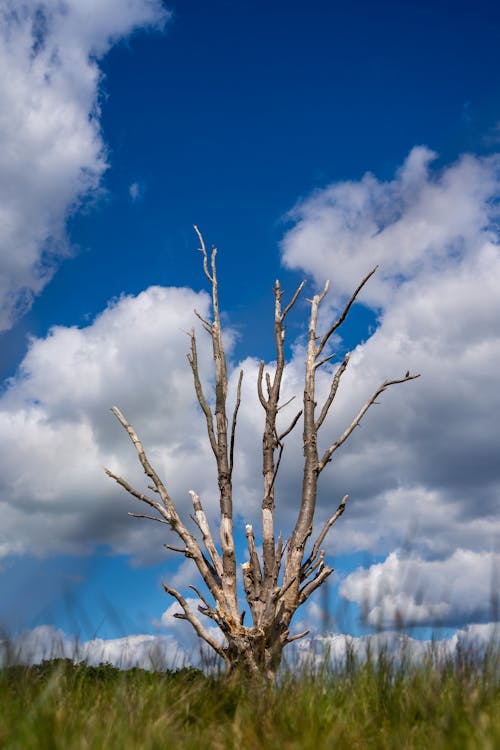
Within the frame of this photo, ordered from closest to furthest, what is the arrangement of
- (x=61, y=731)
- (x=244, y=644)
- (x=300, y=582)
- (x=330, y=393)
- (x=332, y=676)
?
(x=61, y=731), (x=332, y=676), (x=244, y=644), (x=300, y=582), (x=330, y=393)

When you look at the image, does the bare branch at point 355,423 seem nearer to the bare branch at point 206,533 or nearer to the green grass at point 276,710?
the bare branch at point 206,533

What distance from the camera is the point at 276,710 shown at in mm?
4680

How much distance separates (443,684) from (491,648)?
1.53ft

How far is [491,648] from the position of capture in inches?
205

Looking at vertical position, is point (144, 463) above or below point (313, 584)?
above

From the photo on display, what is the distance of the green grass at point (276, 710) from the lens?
3.95 m

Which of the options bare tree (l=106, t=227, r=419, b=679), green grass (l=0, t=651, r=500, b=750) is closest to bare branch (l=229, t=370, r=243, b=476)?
bare tree (l=106, t=227, r=419, b=679)

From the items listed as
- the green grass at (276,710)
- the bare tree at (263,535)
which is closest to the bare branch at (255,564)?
the bare tree at (263,535)

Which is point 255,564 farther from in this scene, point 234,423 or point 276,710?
point 276,710

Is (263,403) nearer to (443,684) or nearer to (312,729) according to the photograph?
(443,684)

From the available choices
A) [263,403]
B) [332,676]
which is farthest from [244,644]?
[332,676]

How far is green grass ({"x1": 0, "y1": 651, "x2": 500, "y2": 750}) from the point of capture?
3947 mm

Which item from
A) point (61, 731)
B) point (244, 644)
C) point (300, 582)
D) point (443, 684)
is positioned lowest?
point (61, 731)

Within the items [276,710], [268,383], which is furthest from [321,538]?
[276,710]
